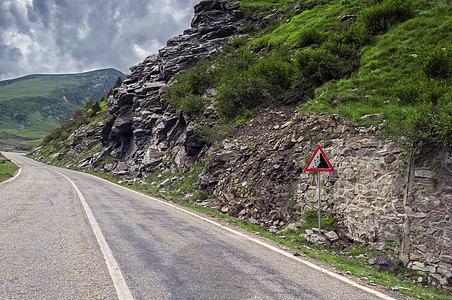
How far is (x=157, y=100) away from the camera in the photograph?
2916cm

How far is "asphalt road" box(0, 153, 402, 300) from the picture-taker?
3.47m

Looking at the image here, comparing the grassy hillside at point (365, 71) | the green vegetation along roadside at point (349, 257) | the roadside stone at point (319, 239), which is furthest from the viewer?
the grassy hillside at point (365, 71)

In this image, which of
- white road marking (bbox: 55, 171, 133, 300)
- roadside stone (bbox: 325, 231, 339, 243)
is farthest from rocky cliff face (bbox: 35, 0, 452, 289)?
white road marking (bbox: 55, 171, 133, 300)

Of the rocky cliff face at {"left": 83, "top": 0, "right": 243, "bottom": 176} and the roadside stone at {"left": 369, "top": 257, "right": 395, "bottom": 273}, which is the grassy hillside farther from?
the rocky cliff face at {"left": 83, "top": 0, "right": 243, "bottom": 176}

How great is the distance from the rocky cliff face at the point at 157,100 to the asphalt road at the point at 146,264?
→ 13026 mm

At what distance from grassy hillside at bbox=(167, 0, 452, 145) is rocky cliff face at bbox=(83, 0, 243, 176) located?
4707 mm

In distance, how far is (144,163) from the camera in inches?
899

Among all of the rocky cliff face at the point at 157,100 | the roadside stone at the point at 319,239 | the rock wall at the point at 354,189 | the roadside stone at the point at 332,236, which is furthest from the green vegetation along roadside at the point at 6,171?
the roadside stone at the point at 332,236

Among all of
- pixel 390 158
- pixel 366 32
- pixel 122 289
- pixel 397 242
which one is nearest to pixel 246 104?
pixel 366 32

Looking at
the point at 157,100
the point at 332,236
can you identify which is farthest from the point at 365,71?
the point at 157,100

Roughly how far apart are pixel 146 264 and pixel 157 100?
27.4 m

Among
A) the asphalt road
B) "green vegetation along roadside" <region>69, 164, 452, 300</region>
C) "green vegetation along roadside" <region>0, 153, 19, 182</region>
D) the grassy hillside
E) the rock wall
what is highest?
the grassy hillside

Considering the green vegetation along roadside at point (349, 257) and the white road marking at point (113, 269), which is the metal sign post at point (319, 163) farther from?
the white road marking at point (113, 269)

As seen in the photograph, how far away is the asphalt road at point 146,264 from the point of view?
3469 millimetres
